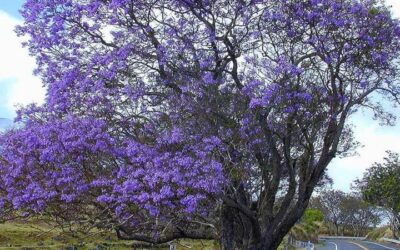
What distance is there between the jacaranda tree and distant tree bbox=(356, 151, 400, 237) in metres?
37.1

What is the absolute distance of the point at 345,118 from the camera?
53.5 feet

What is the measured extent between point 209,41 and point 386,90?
18.4 ft

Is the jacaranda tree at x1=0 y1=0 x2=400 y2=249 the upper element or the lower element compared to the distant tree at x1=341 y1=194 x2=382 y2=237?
lower

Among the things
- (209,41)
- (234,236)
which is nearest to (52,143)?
(209,41)

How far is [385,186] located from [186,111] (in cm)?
4197

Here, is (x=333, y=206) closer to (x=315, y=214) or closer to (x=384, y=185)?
(x=315, y=214)

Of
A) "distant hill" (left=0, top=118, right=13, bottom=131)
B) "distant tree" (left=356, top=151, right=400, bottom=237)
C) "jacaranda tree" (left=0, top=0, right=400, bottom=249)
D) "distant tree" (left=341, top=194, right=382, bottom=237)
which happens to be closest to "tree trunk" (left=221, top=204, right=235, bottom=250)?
"jacaranda tree" (left=0, top=0, right=400, bottom=249)

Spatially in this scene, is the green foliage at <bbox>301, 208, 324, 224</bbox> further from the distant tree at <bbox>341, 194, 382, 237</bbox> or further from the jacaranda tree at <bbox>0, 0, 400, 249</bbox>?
the jacaranda tree at <bbox>0, 0, 400, 249</bbox>

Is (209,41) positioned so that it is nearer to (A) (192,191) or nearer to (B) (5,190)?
(A) (192,191)

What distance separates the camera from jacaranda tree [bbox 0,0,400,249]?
12664 mm

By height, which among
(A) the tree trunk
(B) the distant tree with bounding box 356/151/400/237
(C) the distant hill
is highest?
(B) the distant tree with bounding box 356/151/400/237

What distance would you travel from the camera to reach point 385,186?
2023 inches

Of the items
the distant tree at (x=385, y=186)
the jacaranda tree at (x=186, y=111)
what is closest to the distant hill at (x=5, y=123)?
the jacaranda tree at (x=186, y=111)

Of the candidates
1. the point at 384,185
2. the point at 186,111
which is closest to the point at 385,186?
the point at 384,185
